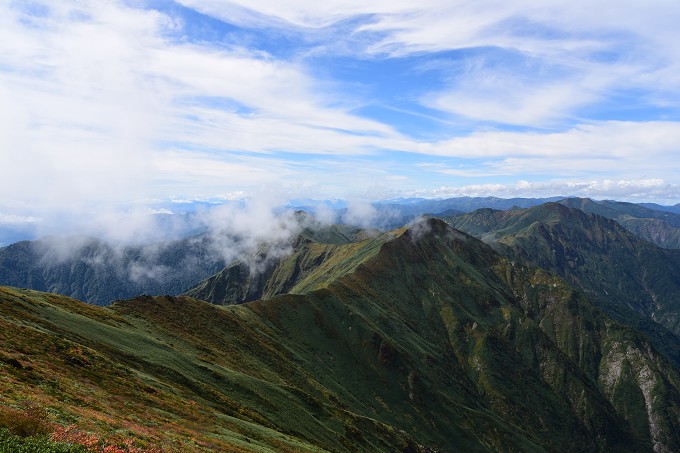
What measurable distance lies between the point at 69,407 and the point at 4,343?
2126 centimetres

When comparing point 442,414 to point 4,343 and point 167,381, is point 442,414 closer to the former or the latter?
point 167,381

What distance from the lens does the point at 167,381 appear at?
244 feet

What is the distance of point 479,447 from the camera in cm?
19150

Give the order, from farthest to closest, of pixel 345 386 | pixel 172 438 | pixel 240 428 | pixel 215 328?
1. pixel 345 386
2. pixel 215 328
3. pixel 240 428
4. pixel 172 438

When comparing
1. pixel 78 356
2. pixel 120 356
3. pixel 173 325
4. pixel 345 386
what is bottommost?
pixel 345 386

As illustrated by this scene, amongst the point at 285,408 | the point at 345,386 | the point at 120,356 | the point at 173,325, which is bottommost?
the point at 345,386

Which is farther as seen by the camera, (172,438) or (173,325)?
(173,325)

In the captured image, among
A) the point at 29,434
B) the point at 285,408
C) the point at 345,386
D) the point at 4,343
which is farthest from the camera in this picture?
the point at 345,386

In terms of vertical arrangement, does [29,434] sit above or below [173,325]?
above

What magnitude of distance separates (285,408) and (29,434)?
70.2 metres

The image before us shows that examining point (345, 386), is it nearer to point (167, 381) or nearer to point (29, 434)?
point (167, 381)

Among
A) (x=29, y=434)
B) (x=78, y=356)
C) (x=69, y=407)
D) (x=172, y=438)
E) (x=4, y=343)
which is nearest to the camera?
(x=29, y=434)

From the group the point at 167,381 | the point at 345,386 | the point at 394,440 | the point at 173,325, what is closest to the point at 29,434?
the point at 167,381

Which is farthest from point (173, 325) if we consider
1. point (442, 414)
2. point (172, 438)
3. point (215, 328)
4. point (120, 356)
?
point (442, 414)
